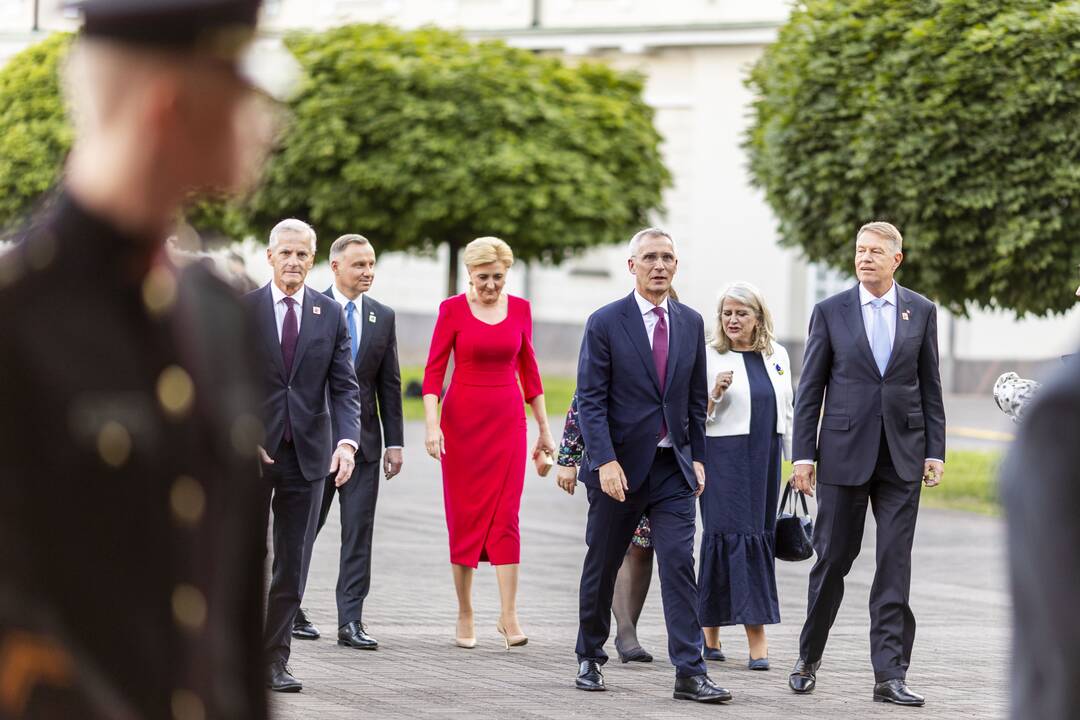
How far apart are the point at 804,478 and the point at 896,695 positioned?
114 cm

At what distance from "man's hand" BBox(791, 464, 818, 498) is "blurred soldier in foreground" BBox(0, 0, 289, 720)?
691cm

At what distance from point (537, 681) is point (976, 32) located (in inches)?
414

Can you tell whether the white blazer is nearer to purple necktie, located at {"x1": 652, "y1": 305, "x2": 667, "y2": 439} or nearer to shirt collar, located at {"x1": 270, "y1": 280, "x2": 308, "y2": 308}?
purple necktie, located at {"x1": 652, "y1": 305, "x2": 667, "y2": 439}

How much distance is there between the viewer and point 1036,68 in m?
17.1

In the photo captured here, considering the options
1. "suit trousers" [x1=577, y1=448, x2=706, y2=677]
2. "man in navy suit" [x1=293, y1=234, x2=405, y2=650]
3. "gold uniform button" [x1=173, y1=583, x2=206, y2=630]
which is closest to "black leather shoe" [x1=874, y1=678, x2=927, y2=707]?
"suit trousers" [x1=577, y1=448, x2=706, y2=677]

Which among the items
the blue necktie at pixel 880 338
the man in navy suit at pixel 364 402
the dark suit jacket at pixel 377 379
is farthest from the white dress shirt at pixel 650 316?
the dark suit jacket at pixel 377 379

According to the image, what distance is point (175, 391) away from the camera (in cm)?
201

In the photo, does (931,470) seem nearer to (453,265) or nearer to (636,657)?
(636,657)

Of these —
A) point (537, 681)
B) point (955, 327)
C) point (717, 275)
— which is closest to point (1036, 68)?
point (537, 681)

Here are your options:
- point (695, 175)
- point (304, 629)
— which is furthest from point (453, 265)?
point (304, 629)

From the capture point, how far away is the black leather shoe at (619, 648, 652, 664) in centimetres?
945

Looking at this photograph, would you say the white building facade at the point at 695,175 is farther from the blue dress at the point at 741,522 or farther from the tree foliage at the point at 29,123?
the blue dress at the point at 741,522

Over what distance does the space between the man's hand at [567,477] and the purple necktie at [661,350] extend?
685 mm

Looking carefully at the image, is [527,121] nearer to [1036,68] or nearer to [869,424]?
[1036,68]
